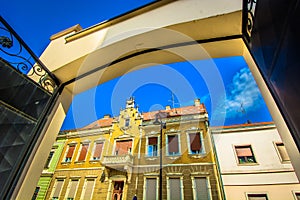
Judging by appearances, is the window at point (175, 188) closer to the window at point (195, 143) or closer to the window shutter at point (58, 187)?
the window at point (195, 143)

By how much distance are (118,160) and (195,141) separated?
4.77 m

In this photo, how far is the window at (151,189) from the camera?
840 cm

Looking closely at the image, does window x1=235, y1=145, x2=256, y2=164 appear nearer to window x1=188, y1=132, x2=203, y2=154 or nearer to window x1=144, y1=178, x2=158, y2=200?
window x1=188, y1=132, x2=203, y2=154

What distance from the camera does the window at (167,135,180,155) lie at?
30.9 feet

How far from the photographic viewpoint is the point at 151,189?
339 inches

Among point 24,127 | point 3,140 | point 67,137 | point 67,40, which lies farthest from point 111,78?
point 67,137

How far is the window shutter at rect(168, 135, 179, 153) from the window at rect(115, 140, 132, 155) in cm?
264

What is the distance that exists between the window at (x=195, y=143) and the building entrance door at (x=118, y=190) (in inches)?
181

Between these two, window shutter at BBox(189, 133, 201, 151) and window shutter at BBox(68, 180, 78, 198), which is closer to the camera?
window shutter at BBox(189, 133, 201, 151)

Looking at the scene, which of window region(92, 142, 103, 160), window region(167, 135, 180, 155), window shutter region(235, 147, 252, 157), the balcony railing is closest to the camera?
window shutter region(235, 147, 252, 157)

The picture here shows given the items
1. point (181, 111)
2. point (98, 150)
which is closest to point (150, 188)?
point (98, 150)

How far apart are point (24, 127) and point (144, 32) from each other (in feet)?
4.35

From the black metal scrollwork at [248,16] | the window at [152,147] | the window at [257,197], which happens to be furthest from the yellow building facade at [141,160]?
the black metal scrollwork at [248,16]

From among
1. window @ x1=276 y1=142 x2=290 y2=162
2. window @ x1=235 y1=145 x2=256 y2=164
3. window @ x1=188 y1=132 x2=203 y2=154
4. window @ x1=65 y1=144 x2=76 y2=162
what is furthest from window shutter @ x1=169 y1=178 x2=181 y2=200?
window @ x1=65 y1=144 x2=76 y2=162
